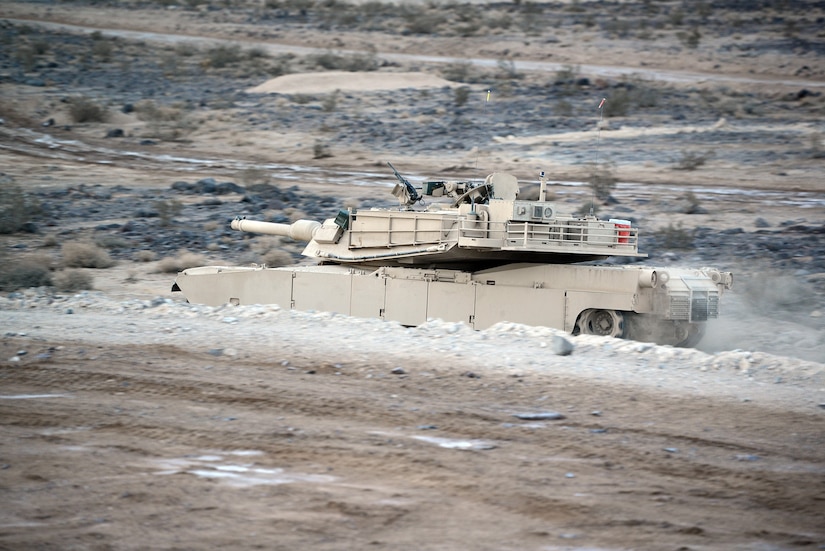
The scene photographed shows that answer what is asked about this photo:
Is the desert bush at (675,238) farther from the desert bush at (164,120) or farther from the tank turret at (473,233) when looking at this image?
the desert bush at (164,120)

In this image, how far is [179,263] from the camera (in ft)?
71.8

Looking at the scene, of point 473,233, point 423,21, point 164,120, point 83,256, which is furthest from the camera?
point 423,21

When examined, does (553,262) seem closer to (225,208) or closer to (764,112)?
(225,208)

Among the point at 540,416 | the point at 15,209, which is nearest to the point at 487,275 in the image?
the point at 540,416

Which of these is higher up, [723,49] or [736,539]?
[723,49]

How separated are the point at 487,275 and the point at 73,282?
26.4ft

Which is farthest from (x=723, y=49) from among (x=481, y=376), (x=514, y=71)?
(x=481, y=376)

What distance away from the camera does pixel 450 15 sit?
5869 centimetres

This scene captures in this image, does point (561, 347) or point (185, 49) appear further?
point (185, 49)

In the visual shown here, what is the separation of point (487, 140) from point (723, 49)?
1839 cm

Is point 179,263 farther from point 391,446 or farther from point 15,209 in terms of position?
point 391,446

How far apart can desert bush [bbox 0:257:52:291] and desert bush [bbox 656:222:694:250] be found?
1346cm

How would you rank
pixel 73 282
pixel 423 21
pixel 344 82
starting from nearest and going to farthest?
pixel 73 282, pixel 344 82, pixel 423 21

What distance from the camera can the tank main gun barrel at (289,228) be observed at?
17656 mm
